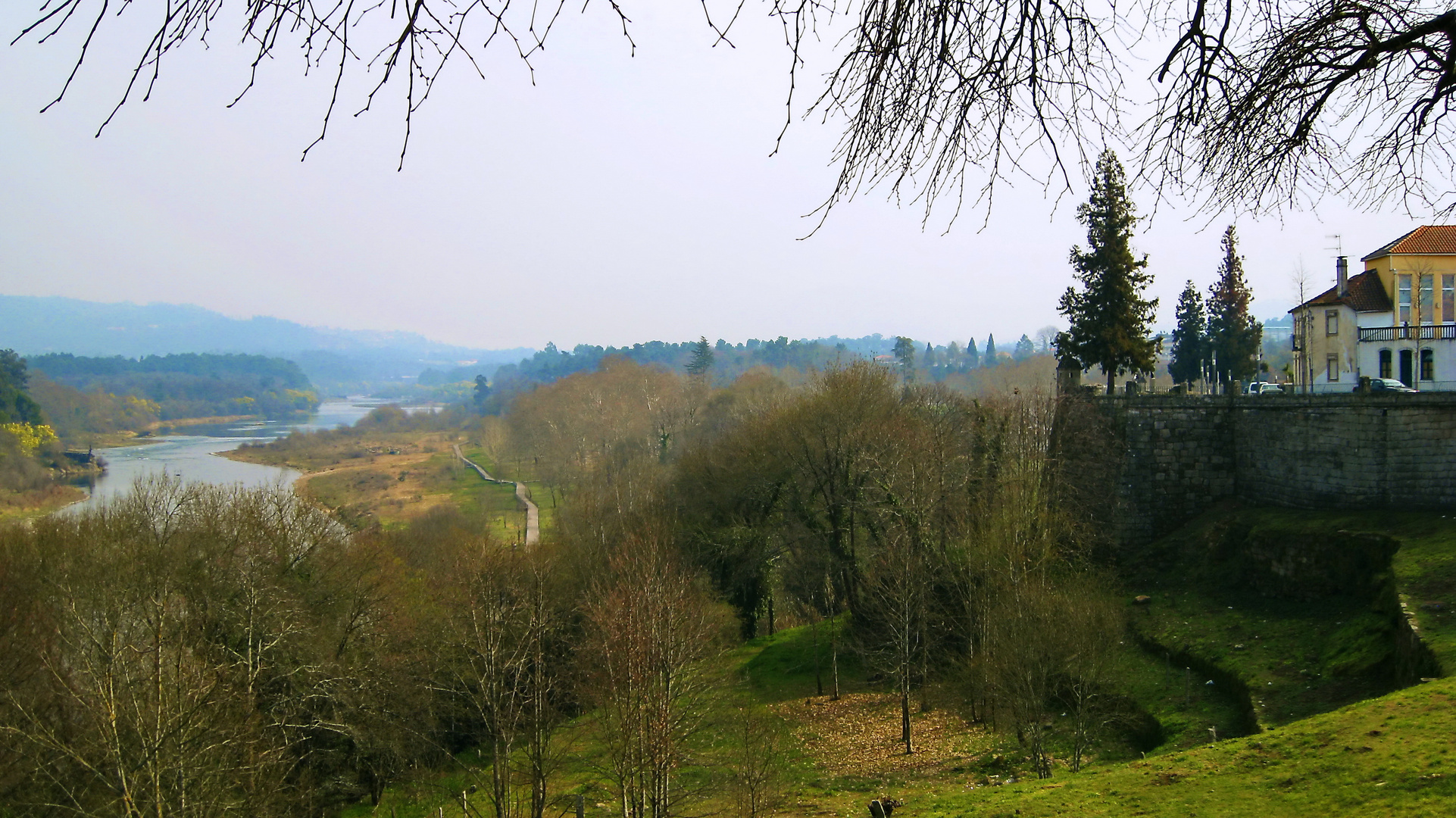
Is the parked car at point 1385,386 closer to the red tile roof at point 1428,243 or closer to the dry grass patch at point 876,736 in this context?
the red tile roof at point 1428,243

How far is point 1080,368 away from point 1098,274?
111 inches

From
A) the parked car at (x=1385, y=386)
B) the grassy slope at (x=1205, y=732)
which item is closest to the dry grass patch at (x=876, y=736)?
the grassy slope at (x=1205, y=732)

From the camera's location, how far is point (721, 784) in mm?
15023

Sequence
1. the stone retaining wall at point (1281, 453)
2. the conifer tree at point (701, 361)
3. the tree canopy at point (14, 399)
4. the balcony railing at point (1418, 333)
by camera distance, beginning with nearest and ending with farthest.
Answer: the stone retaining wall at point (1281, 453) → the balcony railing at point (1418, 333) → the tree canopy at point (14, 399) → the conifer tree at point (701, 361)

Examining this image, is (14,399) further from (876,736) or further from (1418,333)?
(1418,333)

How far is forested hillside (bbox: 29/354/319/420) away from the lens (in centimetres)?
10638

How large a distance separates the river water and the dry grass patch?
16.5m

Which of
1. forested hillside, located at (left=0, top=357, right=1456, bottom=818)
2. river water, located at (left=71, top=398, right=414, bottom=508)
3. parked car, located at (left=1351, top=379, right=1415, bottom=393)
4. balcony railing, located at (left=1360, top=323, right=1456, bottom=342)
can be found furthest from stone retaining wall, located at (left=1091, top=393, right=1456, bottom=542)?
river water, located at (left=71, top=398, right=414, bottom=508)

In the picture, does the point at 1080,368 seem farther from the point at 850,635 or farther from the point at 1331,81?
the point at 1331,81

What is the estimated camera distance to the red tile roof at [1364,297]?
23969 mm

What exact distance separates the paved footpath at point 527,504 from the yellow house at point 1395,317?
27354 millimetres

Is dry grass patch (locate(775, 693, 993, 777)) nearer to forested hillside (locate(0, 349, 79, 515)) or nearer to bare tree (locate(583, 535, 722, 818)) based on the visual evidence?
bare tree (locate(583, 535, 722, 818))

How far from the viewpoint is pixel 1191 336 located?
123 feet

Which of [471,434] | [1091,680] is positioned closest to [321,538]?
[1091,680]
